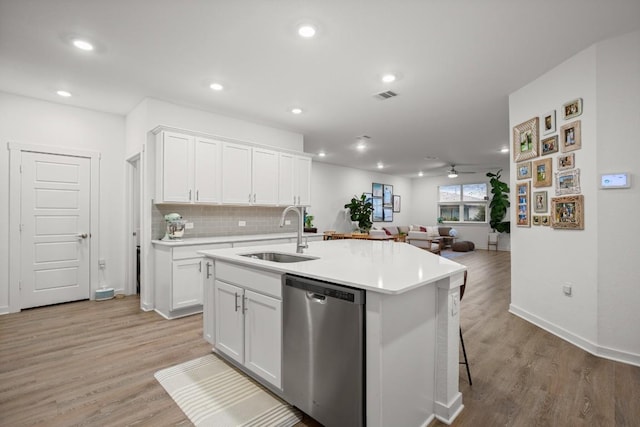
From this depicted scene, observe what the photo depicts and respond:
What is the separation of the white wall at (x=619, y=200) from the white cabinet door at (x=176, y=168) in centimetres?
449

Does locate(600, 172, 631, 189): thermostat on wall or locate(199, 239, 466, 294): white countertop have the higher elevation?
locate(600, 172, 631, 189): thermostat on wall

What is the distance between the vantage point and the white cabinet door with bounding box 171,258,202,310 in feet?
12.1

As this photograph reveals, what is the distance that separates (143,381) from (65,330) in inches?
69.3

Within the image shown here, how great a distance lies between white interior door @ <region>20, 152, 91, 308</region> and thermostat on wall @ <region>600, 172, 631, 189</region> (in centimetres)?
620

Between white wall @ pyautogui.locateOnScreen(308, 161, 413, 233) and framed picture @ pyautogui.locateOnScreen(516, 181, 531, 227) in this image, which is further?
white wall @ pyautogui.locateOnScreen(308, 161, 413, 233)

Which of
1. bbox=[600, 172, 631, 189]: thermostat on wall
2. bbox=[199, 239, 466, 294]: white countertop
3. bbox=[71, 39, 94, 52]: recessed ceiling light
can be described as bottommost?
bbox=[199, 239, 466, 294]: white countertop

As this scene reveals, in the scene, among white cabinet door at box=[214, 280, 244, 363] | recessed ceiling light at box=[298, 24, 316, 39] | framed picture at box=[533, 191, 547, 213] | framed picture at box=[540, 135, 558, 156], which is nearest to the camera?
white cabinet door at box=[214, 280, 244, 363]

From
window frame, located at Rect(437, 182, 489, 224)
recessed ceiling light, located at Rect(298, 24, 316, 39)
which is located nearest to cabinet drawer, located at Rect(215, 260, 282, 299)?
recessed ceiling light, located at Rect(298, 24, 316, 39)

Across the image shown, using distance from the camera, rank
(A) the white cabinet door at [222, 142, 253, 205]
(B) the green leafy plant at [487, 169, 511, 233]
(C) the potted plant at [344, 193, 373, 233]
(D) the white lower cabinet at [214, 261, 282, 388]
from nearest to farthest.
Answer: (D) the white lower cabinet at [214, 261, 282, 388] → (A) the white cabinet door at [222, 142, 253, 205] → (B) the green leafy plant at [487, 169, 511, 233] → (C) the potted plant at [344, 193, 373, 233]

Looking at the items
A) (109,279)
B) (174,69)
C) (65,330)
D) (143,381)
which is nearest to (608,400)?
(143,381)

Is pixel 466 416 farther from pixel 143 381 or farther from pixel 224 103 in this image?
pixel 224 103

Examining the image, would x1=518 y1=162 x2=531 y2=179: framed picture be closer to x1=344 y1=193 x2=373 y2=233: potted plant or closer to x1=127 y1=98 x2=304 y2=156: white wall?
x1=127 y1=98 x2=304 y2=156: white wall

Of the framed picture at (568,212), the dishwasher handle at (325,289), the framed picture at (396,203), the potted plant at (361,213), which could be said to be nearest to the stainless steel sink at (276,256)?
the dishwasher handle at (325,289)

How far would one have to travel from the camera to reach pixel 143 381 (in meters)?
2.30
